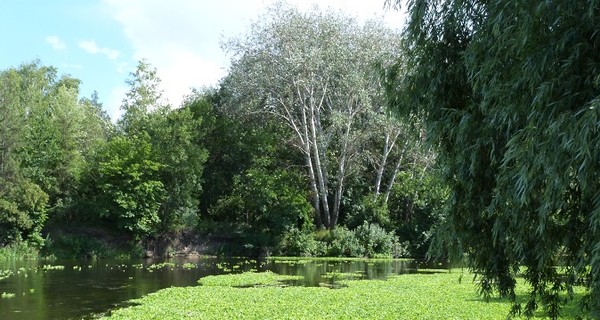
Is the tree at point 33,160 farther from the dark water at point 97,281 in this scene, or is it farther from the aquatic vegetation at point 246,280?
the aquatic vegetation at point 246,280

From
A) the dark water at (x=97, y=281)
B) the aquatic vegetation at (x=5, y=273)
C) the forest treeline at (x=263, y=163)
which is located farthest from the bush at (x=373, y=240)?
the aquatic vegetation at (x=5, y=273)

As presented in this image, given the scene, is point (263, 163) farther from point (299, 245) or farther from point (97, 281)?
point (97, 281)

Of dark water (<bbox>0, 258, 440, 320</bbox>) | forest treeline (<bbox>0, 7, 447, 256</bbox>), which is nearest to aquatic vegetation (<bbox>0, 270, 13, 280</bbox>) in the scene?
dark water (<bbox>0, 258, 440, 320</bbox>)

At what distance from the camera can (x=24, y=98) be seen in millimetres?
51312

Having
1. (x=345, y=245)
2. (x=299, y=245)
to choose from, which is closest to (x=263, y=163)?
(x=299, y=245)

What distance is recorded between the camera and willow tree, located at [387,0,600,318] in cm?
657

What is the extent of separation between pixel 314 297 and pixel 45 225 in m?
29.7

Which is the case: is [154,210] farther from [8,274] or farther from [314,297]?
[314,297]

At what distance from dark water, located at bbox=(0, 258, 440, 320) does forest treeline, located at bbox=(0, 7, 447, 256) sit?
563cm

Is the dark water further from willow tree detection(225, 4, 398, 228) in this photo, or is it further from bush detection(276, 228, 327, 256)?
willow tree detection(225, 4, 398, 228)

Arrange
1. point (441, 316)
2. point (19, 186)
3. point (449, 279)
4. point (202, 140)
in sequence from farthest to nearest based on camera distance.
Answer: point (202, 140)
point (19, 186)
point (449, 279)
point (441, 316)

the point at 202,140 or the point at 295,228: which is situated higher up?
the point at 202,140

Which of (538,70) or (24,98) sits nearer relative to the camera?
(538,70)

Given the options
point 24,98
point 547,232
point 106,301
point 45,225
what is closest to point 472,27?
point 547,232
